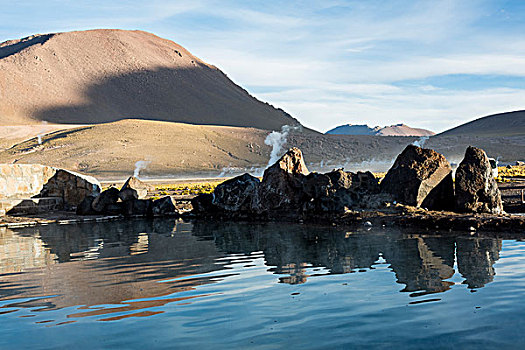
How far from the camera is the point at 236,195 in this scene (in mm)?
21297

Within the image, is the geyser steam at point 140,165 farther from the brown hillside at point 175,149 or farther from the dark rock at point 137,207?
the dark rock at point 137,207

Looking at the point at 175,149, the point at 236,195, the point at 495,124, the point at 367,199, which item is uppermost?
the point at 495,124

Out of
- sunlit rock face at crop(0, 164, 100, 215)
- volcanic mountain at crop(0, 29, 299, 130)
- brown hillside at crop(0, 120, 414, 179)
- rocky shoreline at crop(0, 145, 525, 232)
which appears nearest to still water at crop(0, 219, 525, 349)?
rocky shoreline at crop(0, 145, 525, 232)

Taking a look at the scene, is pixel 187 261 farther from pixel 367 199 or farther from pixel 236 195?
pixel 236 195

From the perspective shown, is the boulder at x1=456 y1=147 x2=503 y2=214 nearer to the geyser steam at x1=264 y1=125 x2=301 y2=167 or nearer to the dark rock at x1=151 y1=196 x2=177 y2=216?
the dark rock at x1=151 y1=196 x2=177 y2=216

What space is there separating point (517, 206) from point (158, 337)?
48.7 feet

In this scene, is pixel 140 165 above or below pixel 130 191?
above

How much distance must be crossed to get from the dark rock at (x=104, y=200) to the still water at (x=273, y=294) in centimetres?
956

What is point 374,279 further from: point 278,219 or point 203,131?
point 203,131

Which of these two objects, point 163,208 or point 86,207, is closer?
point 163,208

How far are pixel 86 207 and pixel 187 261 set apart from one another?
547 inches

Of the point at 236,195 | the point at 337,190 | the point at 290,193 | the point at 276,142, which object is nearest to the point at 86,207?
the point at 236,195

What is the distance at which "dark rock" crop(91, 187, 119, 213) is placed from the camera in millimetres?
23812

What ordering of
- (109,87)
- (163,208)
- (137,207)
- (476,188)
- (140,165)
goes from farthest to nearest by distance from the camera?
(109,87) → (140,165) → (137,207) → (163,208) → (476,188)
